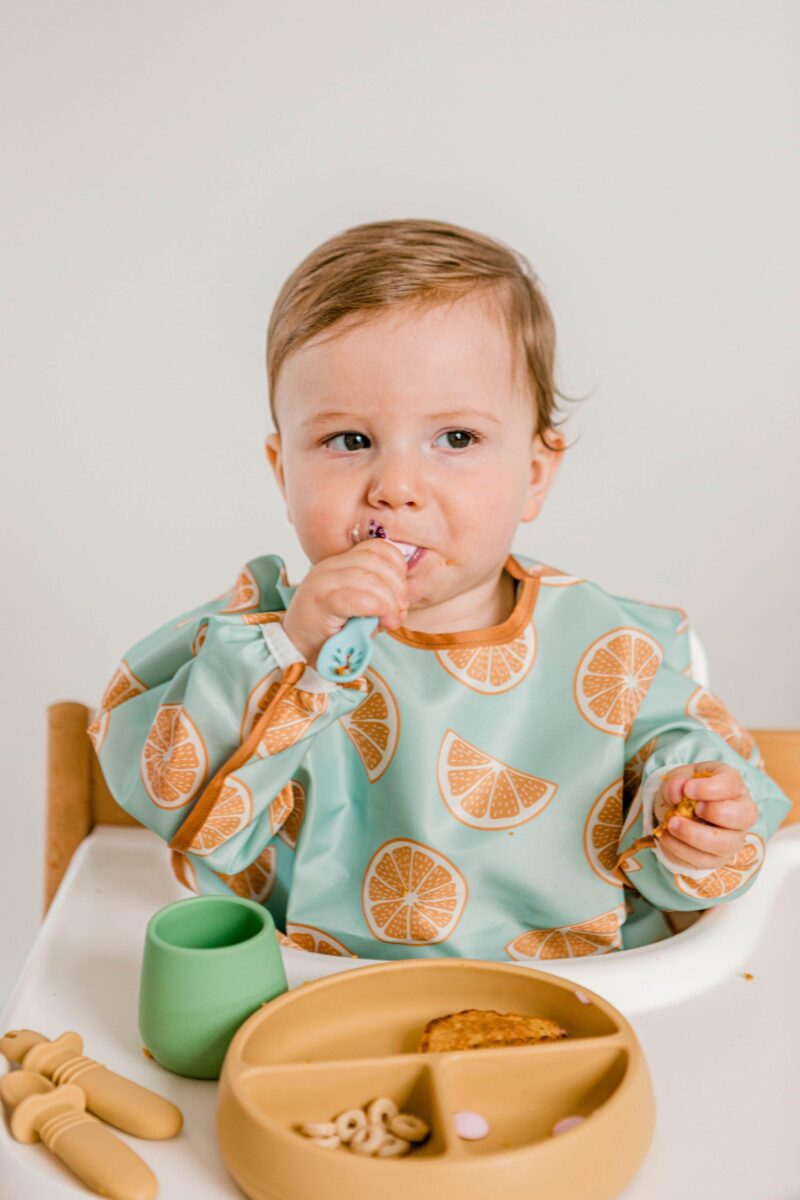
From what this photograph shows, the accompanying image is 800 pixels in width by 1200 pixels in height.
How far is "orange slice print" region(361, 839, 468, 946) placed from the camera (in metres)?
1.06

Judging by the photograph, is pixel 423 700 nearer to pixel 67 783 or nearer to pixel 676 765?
pixel 676 765

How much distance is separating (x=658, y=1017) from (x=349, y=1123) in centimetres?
27

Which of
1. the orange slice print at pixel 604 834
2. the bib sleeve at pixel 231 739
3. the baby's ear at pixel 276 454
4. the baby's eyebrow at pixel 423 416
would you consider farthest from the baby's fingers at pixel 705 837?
the baby's ear at pixel 276 454

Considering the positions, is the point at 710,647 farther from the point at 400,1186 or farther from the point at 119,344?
the point at 400,1186

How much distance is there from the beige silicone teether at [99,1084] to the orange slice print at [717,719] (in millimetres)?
562

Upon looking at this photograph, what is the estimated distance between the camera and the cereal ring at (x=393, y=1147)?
0.68 m

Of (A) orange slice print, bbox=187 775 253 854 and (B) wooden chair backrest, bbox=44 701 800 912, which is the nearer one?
(A) orange slice print, bbox=187 775 253 854

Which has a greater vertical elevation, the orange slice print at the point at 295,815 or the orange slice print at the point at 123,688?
the orange slice print at the point at 123,688

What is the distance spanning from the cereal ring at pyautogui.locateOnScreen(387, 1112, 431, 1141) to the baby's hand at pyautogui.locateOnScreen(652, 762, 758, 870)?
0.31 metres

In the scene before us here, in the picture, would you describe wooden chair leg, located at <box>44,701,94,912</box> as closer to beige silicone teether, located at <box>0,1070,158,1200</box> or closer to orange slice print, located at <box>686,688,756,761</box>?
beige silicone teether, located at <box>0,1070,158,1200</box>

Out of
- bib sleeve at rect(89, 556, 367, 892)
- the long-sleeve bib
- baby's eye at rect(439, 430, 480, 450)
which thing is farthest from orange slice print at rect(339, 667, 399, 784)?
baby's eye at rect(439, 430, 480, 450)

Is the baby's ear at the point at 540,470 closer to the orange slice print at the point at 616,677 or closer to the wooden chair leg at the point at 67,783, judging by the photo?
the orange slice print at the point at 616,677

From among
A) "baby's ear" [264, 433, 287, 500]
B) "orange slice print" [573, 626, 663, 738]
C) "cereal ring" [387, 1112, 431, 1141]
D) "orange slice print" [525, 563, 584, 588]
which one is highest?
"baby's ear" [264, 433, 287, 500]

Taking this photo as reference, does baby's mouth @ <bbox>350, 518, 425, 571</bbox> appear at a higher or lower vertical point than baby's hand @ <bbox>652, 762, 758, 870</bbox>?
higher
